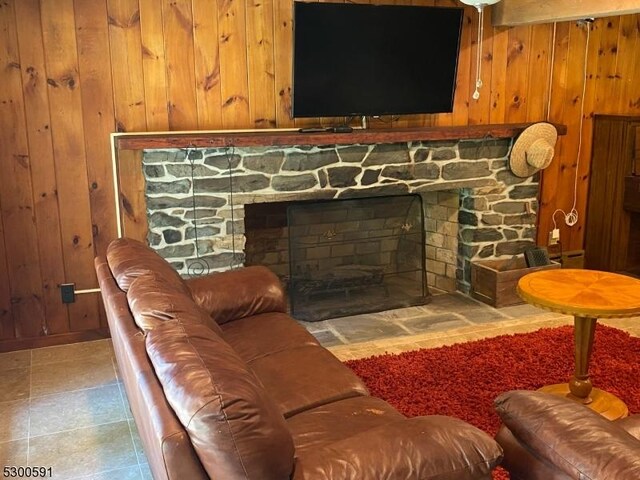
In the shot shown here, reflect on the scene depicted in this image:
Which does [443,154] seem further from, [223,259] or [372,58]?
[223,259]

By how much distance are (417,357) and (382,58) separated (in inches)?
73.3

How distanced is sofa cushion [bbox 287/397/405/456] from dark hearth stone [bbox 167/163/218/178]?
79.1 inches

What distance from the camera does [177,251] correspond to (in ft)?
13.1

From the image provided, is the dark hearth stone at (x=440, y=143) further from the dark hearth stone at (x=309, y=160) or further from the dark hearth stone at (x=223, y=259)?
the dark hearth stone at (x=223, y=259)

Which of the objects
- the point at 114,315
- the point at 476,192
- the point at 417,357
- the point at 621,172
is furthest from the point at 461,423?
the point at 621,172

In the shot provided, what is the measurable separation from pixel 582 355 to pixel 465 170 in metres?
1.91

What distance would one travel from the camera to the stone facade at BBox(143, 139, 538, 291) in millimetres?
3916

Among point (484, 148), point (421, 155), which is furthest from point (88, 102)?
point (484, 148)

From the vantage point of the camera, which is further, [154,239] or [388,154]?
[388,154]

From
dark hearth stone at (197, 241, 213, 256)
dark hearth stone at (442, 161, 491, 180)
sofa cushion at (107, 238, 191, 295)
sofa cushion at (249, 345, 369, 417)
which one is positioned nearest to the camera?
sofa cushion at (249, 345, 369, 417)

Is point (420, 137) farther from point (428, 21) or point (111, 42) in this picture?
point (111, 42)

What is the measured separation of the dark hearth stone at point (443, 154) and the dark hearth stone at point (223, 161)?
138cm

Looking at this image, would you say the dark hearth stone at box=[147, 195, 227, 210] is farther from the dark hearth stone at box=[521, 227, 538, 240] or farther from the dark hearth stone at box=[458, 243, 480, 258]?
the dark hearth stone at box=[521, 227, 538, 240]

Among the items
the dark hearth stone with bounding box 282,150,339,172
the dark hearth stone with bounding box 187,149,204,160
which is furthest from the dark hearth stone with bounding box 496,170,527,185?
the dark hearth stone with bounding box 187,149,204,160
